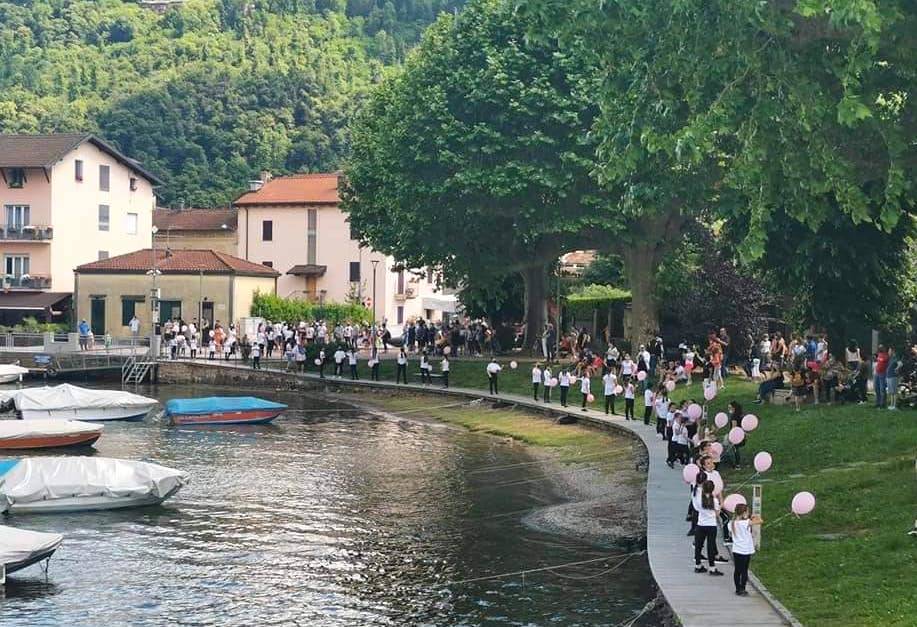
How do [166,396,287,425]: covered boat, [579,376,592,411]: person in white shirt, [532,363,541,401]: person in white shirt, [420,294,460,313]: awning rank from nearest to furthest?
1. [579,376,592,411]: person in white shirt
2. [166,396,287,425]: covered boat
3. [532,363,541,401]: person in white shirt
4. [420,294,460,313]: awning

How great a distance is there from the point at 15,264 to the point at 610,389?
56550mm

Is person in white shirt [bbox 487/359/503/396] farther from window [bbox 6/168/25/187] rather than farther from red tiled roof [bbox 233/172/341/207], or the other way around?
window [bbox 6/168/25/187]

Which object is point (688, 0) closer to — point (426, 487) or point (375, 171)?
point (426, 487)

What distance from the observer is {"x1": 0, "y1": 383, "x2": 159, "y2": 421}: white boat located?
1986 inches

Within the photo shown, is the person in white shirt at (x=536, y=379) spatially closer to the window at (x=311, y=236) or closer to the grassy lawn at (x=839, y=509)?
the grassy lawn at (x=839, y=509)

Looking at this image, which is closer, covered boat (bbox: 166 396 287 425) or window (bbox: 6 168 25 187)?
covered boat (bbox: 166 396 287 425)

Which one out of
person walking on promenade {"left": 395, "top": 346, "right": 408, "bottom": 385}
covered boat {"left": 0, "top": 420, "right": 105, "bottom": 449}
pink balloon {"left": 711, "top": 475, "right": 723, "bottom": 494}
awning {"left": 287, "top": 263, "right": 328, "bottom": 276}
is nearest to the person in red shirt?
pink balloon {"left": 711, "top": 475, "right": 723, "bottom": 494}

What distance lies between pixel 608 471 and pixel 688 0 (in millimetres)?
15555

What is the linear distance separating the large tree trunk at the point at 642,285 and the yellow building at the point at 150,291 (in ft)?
109

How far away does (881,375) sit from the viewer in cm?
3456

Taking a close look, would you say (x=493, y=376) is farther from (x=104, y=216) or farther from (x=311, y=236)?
(x=104, y=216)

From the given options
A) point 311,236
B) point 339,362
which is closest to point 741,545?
point 339,362

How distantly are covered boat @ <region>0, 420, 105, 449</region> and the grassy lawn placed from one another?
16103 millimetres

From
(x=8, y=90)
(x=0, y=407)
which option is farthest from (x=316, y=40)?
(x=0, y=407)
